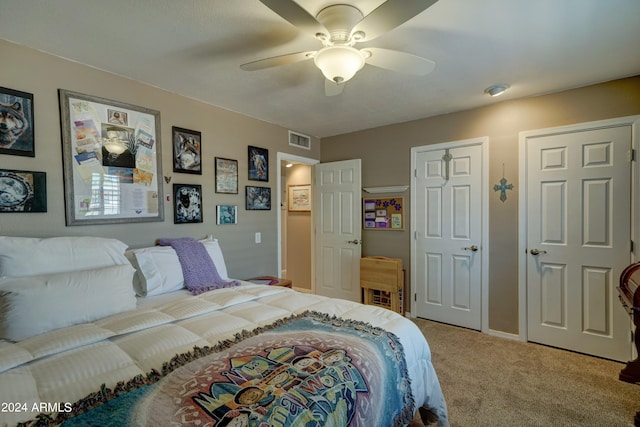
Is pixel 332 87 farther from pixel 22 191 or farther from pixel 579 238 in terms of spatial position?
pixel 579 238

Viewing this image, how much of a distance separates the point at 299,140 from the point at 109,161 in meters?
2.35

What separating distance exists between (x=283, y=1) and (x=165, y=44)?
46.5 inches

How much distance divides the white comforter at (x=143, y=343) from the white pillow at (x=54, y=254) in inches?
16.2

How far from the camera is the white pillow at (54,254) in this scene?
1.63 meters

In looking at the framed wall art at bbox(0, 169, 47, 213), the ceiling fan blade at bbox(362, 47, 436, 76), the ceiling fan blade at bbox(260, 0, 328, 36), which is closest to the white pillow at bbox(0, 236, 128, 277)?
the framed wall art at bbox(0, 169, 47, 213)

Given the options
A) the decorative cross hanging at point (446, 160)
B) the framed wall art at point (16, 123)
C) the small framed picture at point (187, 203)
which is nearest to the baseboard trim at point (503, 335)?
the decorative cross hanging at point (446, 160)

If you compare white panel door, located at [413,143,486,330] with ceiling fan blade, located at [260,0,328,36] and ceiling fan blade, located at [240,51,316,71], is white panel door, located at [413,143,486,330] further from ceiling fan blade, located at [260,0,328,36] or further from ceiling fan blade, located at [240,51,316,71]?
ceiling fan blade, located at [260,0,328,36]

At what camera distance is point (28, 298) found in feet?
4.75

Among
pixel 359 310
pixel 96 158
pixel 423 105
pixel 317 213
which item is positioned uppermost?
pixel 423 105

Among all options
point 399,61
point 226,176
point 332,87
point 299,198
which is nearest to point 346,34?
point 399,61

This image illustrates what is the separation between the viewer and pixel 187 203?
2.82 metres

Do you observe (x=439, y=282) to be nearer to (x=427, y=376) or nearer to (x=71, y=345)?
(x=427, y=376)

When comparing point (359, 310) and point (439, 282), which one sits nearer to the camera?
point (359, 310)

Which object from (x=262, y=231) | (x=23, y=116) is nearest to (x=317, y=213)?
(x=262, y=231)
